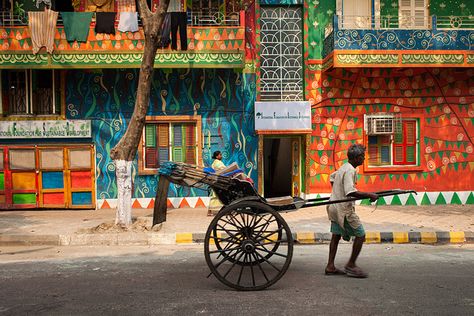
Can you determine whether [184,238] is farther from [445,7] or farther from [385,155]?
[445,7]

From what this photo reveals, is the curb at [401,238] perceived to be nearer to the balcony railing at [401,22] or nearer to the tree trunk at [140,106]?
the tree trunk at [140,106]

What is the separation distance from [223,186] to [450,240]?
17.7ft

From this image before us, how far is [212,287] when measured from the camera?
17.8 ft

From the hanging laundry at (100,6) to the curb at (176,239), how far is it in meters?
7.18

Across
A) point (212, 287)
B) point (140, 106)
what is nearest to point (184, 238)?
point (140, 106)

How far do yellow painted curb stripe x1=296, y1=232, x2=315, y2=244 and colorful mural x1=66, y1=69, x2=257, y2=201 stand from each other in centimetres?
470

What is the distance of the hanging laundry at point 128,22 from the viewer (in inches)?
481

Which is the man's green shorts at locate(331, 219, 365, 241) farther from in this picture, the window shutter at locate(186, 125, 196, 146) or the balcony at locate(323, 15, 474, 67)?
the window shutter at locate(186, 125, 196, 146)

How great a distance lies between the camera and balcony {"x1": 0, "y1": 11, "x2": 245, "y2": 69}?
12.1 meters

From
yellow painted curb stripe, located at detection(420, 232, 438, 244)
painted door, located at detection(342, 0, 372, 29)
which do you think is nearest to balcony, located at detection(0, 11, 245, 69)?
painted door, located at detection(342, 0, 372, 29)

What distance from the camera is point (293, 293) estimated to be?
5109 mm

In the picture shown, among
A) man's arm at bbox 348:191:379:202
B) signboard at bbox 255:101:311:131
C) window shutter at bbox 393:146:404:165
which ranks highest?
signboard at bbox 255:101:311:131

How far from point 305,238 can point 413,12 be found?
8641mm

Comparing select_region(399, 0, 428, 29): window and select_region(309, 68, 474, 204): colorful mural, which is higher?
select_region(399, 0, 428, 29): window
